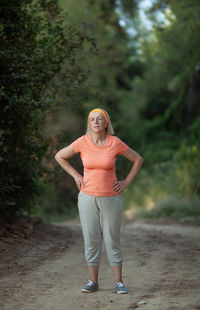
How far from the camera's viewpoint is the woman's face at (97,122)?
17.5ft

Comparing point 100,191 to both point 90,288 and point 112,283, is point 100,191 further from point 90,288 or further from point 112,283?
point 112,283

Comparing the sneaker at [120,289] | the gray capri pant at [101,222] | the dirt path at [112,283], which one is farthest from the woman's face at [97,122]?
the dirt path at [112,283]

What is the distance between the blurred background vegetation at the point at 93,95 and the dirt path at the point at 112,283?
70.3 inches

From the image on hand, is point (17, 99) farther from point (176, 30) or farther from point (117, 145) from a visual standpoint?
point (176, 30)

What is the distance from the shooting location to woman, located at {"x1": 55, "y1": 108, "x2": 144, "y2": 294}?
5.23 meters

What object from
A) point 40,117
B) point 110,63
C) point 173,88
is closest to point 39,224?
point 40,117

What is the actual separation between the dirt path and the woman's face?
1.88 metres

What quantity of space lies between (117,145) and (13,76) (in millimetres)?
3087

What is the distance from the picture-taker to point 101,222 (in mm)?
5332

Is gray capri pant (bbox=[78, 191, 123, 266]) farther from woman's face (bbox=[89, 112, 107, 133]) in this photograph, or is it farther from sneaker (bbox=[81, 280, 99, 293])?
woman's face (bbox=[89, 112, 107, 133])

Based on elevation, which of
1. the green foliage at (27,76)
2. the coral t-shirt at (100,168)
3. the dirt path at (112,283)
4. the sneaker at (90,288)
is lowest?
the dirt path at (112,283)

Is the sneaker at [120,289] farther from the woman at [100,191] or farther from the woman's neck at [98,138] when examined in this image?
the woman's neck at [98,138]

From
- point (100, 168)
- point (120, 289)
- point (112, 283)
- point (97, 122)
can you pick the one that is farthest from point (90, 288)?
point (97, 122)

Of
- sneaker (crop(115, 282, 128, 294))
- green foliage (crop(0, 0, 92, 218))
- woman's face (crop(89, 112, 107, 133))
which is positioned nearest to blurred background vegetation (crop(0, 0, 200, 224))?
green foliage (crop(0, 0, 92, 218))
